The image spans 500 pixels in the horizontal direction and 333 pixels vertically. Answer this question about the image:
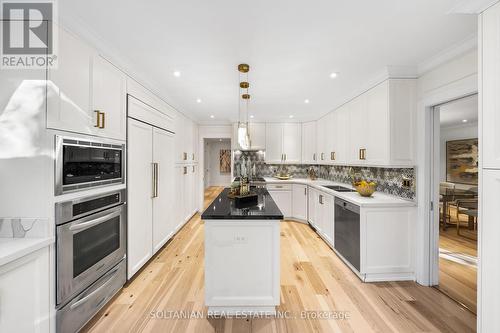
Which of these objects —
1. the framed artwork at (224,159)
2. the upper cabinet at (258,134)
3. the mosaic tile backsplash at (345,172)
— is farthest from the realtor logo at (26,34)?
the framed artwork at (224,159)

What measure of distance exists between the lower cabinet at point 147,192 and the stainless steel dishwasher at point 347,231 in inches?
108

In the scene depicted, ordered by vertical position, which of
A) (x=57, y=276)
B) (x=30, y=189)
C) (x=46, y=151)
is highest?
(x=46, y=151)

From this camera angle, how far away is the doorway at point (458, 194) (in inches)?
94.3

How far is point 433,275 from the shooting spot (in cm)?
240

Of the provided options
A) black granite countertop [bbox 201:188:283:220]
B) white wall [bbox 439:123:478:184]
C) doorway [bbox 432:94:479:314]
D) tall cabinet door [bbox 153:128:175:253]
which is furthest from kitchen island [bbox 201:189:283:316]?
white wall [bbox 439:123:478:184]

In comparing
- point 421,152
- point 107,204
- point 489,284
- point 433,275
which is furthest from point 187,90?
point 433,275

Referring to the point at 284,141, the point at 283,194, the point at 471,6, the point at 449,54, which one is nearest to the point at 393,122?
the point at 449,54

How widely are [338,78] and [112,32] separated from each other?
264cm

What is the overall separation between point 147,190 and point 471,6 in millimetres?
3565

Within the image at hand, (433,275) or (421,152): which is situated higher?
(421,152)

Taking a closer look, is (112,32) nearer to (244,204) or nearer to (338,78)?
(244,204)

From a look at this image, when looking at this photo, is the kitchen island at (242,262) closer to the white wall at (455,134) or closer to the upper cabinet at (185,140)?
the upper cabinet at (185,140)

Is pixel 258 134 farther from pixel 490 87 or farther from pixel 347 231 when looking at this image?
pixel 490 87

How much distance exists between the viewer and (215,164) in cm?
1009
